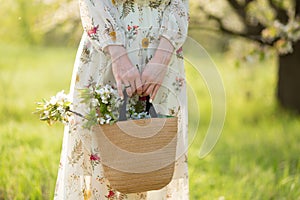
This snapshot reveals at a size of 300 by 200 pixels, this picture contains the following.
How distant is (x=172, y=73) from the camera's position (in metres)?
2.37

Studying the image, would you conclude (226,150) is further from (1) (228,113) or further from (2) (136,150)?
(2) (136,150)

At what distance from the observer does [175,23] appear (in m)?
2.31

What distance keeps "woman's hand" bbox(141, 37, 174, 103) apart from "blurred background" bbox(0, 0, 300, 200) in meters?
0.29

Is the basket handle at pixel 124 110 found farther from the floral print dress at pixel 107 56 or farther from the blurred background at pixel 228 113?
the blurred background at pixel 228 113

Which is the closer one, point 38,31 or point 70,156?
point 70,156

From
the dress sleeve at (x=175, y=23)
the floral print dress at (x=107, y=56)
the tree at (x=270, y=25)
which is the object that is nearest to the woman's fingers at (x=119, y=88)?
the floral print dress at (x=107, y=56)

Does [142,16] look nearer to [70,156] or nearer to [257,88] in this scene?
[70,156]

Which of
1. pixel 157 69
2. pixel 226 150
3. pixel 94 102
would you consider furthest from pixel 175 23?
pixel 226 150

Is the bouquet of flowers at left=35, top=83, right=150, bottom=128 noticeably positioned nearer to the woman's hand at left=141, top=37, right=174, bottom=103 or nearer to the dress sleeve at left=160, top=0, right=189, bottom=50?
the woman's hand at left=141, top=37, right=174, bottom=103

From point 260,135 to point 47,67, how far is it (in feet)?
20.7

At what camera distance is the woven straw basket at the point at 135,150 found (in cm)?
204

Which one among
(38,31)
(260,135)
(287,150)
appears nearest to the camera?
(287,150)

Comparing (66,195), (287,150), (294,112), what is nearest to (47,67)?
(294,112)

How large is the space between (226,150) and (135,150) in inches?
106
